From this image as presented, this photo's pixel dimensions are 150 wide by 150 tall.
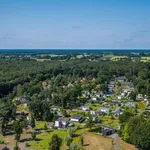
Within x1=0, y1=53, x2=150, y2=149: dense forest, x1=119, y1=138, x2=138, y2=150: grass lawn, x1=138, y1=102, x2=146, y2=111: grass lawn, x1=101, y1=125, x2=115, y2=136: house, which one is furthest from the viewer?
x1=138, y1=102, x2=146, y2=111: grass lawn

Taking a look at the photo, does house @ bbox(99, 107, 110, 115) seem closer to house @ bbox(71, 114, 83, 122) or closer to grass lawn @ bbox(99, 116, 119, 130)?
grass lawn @ bbox(99, 116, 119, 130)

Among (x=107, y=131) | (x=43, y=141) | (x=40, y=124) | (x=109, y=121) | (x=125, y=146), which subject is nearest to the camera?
(x=125, y=146)

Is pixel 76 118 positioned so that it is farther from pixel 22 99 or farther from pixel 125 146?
pixel 22 99

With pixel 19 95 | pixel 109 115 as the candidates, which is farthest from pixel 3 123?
pixel 19 95

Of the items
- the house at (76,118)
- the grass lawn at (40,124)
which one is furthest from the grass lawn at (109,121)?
the grass lawn at (40,124)

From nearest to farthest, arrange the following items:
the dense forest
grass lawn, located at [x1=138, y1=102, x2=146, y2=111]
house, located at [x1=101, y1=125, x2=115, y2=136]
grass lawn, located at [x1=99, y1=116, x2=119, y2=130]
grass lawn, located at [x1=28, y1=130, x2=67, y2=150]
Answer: grass lawn, located at [x1=28, y1=130, x2=67, y2=150]
house, located at [x1=101, y1=125, x2=115, y2=136]
the dense forest
grass lawn, located at [x1=99, y1=116, x2=119, y2=130]
grass lawn, located at [x1=138, y1=102, x2=146, y2=111]

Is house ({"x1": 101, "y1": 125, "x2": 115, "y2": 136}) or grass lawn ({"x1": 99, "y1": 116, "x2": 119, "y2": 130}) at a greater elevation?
house ({"x1": 101, "y1": 125, "x2": 115, "y2": 136})

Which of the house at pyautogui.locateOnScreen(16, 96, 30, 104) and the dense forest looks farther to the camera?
the house at pyautogui.locateOnScreen(16, 96, 30, 104)

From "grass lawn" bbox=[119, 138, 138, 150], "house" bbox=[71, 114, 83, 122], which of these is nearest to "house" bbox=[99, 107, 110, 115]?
"house" bbox=[71, 114, 83, 122]

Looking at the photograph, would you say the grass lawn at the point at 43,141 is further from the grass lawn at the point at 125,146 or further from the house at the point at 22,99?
the house at the point at 22,99

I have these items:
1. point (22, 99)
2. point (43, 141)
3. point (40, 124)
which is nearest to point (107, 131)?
point (43, 141)

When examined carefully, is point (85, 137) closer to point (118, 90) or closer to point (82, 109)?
point (82, 109)
